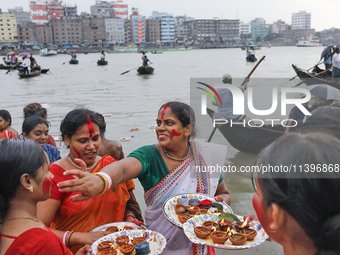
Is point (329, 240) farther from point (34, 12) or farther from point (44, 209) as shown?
point (34, 12)

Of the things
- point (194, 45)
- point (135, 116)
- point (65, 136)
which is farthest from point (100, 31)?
point (65, 136)

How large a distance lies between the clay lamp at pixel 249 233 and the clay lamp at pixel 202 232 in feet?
0.71

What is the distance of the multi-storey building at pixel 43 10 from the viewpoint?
452 feet

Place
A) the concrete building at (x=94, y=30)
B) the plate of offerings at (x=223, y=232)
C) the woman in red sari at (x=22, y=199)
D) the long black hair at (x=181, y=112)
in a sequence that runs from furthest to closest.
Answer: the concrete building at (x=94, y=30)
the long black hair at (x=181, y=112)
the plate of offerings at (x=223, y=232)
the woman in red sari at (x=22, y=199)

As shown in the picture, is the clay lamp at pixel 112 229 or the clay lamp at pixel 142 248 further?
the clay lamp at pixel 112 229

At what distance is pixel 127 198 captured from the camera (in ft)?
8.79

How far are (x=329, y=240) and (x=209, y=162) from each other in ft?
5.14

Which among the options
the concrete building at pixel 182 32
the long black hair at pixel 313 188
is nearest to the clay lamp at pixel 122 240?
the long black hair at pixel 313 188

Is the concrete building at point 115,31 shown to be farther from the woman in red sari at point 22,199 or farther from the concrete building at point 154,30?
the woman in red sari at point 22,199

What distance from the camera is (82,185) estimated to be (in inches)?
65.5

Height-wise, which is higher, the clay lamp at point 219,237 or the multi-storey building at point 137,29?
the multi-storey building at point 137,29

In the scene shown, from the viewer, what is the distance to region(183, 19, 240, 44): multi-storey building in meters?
152

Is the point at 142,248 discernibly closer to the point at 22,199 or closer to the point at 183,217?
the point at 183,217

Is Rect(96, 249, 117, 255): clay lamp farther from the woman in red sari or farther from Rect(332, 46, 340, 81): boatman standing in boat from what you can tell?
Rect(332, 46, 340, 81): boatman standing in boat
